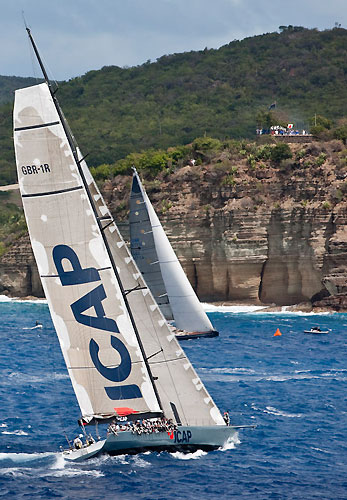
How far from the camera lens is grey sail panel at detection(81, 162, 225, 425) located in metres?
33.4

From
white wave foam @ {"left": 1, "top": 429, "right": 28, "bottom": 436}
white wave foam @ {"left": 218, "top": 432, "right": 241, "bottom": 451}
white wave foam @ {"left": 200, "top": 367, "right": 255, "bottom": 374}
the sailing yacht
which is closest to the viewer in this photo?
the sailing yacht

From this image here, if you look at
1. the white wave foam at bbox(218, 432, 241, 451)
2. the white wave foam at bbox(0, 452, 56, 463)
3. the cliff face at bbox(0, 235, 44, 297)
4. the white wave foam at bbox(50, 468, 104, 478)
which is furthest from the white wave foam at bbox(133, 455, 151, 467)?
the cliff face at bbox(0, 235, 44, 297)

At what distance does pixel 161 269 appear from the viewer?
202 feet

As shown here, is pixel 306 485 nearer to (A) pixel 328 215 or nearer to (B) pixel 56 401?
(B) pixel 56 401

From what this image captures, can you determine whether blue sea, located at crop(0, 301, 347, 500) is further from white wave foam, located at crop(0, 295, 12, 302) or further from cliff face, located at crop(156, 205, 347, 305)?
white wave foam, located at crop(0, 295, 12, 302)

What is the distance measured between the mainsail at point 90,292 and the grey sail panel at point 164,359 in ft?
0.11

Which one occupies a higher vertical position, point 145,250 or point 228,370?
point 145,250

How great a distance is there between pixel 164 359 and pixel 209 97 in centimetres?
13905

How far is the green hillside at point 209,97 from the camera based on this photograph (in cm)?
14550

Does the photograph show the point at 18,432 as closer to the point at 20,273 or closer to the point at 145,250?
the point at 145,250

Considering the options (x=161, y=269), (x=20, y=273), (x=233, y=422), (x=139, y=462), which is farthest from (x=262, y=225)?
(x=139, y=462)

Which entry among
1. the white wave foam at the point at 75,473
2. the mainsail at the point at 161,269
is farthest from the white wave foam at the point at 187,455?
the mainsail at the point at 161,269

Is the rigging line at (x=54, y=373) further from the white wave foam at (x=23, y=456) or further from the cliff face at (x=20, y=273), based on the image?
the cliff face at (x=20, y=273)

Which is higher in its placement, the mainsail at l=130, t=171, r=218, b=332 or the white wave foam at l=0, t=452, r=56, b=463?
the mainsail at l=130, t=171, r=218, b=332
